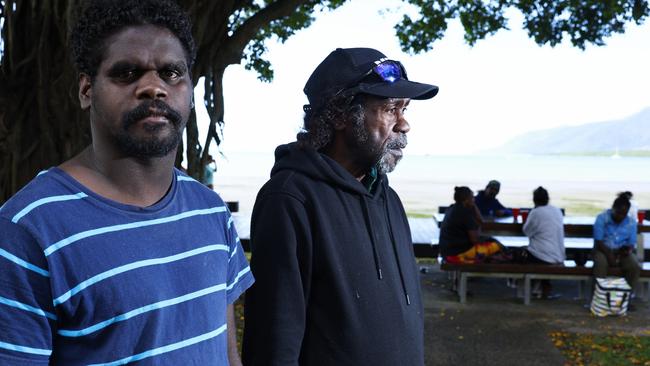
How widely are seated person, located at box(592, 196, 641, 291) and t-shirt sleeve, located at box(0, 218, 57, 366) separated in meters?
7.68

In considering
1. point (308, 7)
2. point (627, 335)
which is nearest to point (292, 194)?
point (627, 335)

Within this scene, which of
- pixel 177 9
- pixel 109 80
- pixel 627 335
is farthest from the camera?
pixel 627 335

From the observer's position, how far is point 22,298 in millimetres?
1302

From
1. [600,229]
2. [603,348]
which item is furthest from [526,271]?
[603,348]

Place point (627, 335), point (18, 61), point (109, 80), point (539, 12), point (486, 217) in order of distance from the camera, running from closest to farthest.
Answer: point (109, 80), point (18, 61), point (627, 335), point (539, 12), point (486, 217)

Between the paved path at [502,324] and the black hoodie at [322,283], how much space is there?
13.7 feet

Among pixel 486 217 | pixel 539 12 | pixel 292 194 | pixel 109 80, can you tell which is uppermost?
pixel 539 12

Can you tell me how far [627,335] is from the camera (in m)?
7.16

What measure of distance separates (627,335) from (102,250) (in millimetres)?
6756

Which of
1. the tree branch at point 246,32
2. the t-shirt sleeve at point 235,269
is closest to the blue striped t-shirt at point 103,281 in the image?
the t-shirt sleeve at point 235,269

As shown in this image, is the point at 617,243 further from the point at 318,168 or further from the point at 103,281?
the point at 103,281

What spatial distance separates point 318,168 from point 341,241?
0.78 feet

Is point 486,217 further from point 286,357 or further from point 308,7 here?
point 286,357

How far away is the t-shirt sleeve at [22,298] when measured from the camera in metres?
1.29
